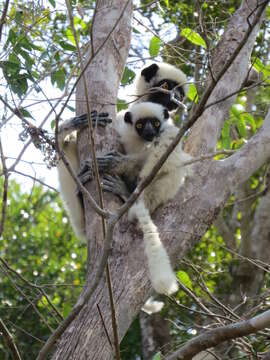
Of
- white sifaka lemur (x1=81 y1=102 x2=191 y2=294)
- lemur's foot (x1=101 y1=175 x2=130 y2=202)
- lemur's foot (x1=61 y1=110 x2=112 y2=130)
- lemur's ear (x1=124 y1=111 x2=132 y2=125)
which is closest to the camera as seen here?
white sifaka lemur (x1=81 y1=102 x2=191 y2=294)

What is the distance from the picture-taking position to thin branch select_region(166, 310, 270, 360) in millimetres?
2219

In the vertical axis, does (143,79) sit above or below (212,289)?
above

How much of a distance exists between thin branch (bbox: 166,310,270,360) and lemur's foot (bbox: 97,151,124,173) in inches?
71.0

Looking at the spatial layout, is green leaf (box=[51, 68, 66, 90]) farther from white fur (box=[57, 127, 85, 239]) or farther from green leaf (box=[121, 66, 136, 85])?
green leaf (box=[121, 66, 136, 85])

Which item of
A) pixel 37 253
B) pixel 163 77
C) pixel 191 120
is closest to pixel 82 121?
pixel 191 120

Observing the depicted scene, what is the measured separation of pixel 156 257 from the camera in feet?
9.68

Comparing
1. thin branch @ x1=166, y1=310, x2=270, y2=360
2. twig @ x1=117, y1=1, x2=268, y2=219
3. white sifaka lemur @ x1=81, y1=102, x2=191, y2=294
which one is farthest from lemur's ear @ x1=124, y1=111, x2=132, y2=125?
thin branch @ x1=166, y1=310, x2=270, y2=360

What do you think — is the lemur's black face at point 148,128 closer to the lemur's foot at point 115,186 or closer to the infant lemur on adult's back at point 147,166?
the infant lemur on adult's back at point 147,166

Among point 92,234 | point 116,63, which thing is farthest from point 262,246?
point 92,234

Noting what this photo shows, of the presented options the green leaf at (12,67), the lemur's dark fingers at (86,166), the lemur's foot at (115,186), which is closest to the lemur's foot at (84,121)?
the lemur's dark fingers at (86,166)

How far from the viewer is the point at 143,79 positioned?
5969 mm

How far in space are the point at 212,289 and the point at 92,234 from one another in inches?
180

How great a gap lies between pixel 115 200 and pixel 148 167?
539 mm

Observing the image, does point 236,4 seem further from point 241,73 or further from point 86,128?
point 86,128
